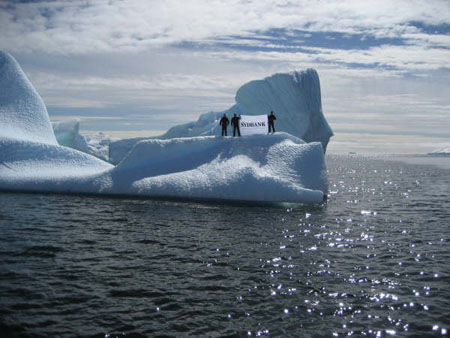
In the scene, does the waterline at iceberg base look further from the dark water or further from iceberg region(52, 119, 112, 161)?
iceberg region(52, 119, 112, 161)

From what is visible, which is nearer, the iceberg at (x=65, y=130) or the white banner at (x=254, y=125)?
the white banner at (x=254, y=125)

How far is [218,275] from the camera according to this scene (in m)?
7.88

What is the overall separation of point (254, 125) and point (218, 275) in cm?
1302

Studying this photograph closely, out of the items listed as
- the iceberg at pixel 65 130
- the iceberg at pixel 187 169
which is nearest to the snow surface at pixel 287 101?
the iceberg at pixel 187 169

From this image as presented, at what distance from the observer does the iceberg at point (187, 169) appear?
54.0 feet

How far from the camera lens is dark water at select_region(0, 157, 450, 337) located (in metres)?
5.88

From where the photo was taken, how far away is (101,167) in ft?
73.3

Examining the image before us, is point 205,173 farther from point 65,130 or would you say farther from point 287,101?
point 65,130

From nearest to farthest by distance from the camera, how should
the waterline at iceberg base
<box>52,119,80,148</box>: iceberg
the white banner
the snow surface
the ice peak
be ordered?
1. the waterline at iceberg base
2. the white banner
3. the ice peak
4. the snow surface
5. <box>52,119,80,148</box>: iceberg

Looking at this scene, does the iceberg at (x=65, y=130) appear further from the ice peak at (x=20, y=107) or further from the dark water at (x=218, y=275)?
the dark water at (x=218, y=275)

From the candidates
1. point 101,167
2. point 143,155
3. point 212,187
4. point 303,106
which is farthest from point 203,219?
point 303,106

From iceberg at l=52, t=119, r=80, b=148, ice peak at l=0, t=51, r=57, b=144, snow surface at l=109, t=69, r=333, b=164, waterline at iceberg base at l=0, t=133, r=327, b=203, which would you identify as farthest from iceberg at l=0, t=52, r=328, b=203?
iceberg at l=52, t=119, r=80, b=148

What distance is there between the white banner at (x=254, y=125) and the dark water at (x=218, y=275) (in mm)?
6871

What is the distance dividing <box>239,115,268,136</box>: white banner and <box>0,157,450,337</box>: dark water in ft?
22.5
